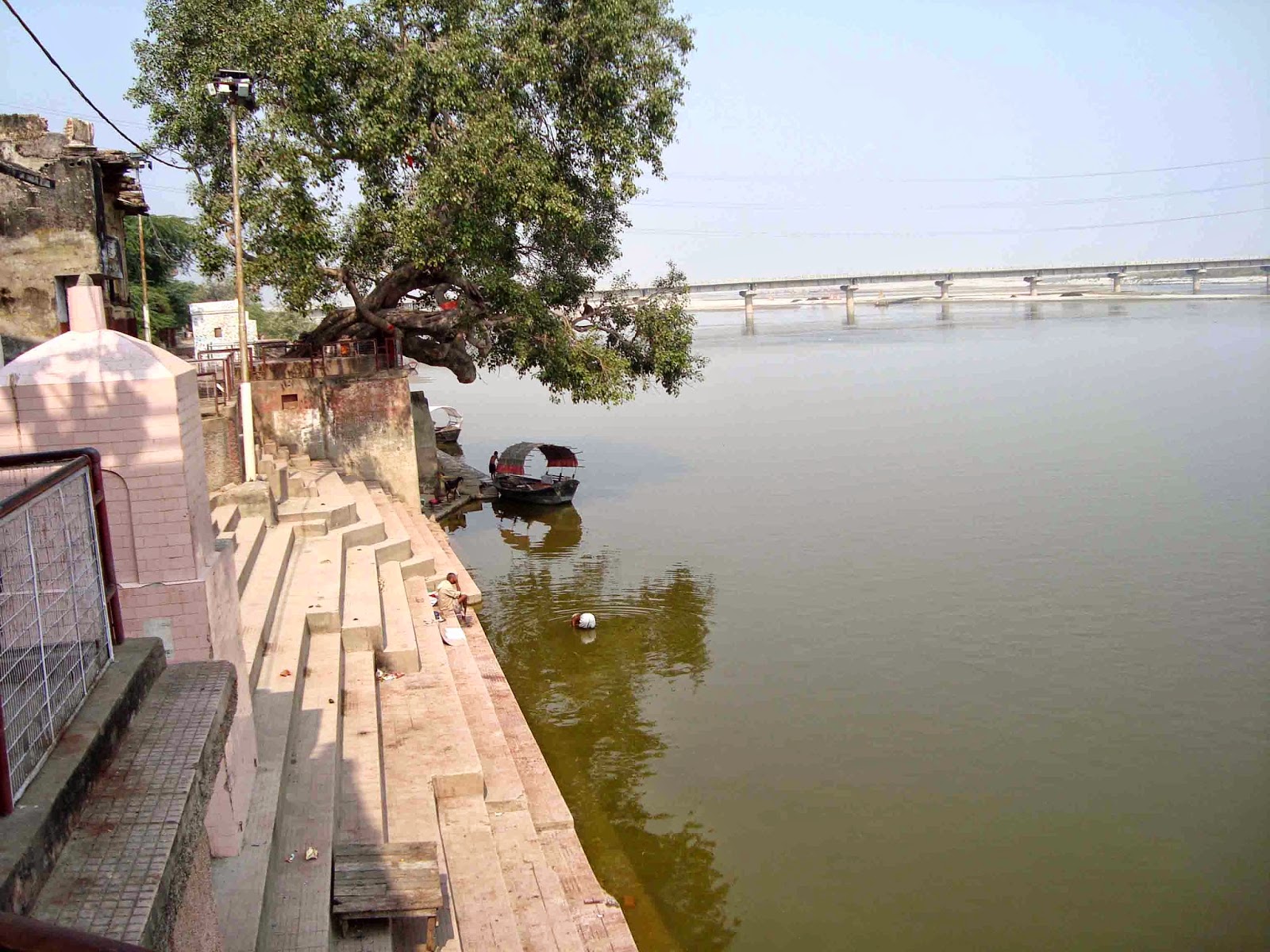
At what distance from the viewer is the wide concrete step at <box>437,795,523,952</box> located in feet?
23.9

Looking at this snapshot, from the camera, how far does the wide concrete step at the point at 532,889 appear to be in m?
7.59

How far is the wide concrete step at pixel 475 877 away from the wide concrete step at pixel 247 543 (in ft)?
11.3

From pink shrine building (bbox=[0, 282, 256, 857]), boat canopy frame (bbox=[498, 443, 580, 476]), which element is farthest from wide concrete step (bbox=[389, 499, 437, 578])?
pink shrine building (bbox=[0, 282, 256, 857])

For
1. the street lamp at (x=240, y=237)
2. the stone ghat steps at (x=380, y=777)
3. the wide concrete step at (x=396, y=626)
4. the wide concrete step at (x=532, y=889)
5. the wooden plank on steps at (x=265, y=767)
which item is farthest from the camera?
the street lamp at (x=240, y=237)

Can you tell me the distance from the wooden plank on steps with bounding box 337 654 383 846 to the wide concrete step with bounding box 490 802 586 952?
3.86 ft

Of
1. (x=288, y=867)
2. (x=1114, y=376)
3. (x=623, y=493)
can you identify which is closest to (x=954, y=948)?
(x=288, y=867)

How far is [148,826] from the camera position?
2793mm

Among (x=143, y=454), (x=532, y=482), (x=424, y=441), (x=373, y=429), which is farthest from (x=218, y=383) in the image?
(x=143, y=454)

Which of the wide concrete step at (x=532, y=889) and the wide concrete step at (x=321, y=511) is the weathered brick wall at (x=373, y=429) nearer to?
the wide concrete step at (x=321, y=511)

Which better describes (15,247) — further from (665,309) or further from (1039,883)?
(1039,883)

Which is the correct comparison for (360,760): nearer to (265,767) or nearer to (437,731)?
(437,731)

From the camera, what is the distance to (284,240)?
19156 millimetres

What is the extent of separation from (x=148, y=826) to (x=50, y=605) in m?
0.99

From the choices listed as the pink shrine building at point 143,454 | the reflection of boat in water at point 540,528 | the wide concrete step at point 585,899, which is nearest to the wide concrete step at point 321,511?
the reflection of boat in water at point 540,528
